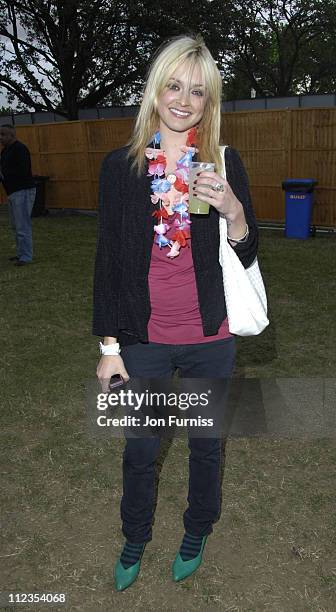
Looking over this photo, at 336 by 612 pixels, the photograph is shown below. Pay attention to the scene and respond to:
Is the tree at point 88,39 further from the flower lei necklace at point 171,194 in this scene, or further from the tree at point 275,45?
the flower lei necklace at point 171,194

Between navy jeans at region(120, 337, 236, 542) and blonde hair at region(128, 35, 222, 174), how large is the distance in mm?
689

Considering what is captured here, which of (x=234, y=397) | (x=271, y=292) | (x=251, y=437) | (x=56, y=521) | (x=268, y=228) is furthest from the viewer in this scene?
(x=268, y=228)

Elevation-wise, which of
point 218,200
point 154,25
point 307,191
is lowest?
point 307,191

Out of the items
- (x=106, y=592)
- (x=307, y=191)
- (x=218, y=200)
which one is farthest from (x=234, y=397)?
(x=307, y=191)

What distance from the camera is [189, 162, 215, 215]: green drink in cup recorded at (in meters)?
1.89

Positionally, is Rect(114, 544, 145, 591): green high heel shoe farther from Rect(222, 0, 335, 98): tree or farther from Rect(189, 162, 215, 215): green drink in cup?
Rect(222, 0, 335, 98): tree

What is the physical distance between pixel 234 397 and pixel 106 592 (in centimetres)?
211

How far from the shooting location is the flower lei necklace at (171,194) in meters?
2.15

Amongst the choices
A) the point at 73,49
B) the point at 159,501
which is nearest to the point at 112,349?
the point at 159,501

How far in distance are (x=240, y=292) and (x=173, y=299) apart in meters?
0.25

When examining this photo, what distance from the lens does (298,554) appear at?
276 centimetres

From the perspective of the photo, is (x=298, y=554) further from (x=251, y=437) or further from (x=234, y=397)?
(x=234, y=397)

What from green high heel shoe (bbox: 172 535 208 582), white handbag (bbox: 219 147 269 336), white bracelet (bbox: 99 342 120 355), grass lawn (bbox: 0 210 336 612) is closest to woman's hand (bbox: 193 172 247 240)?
white handbag (bbox: 219 147 269 336)

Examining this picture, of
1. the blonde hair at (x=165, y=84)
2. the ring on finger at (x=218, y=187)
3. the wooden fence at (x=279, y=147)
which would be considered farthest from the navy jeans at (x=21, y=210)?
the ring on finger at (x=218, y=187)
